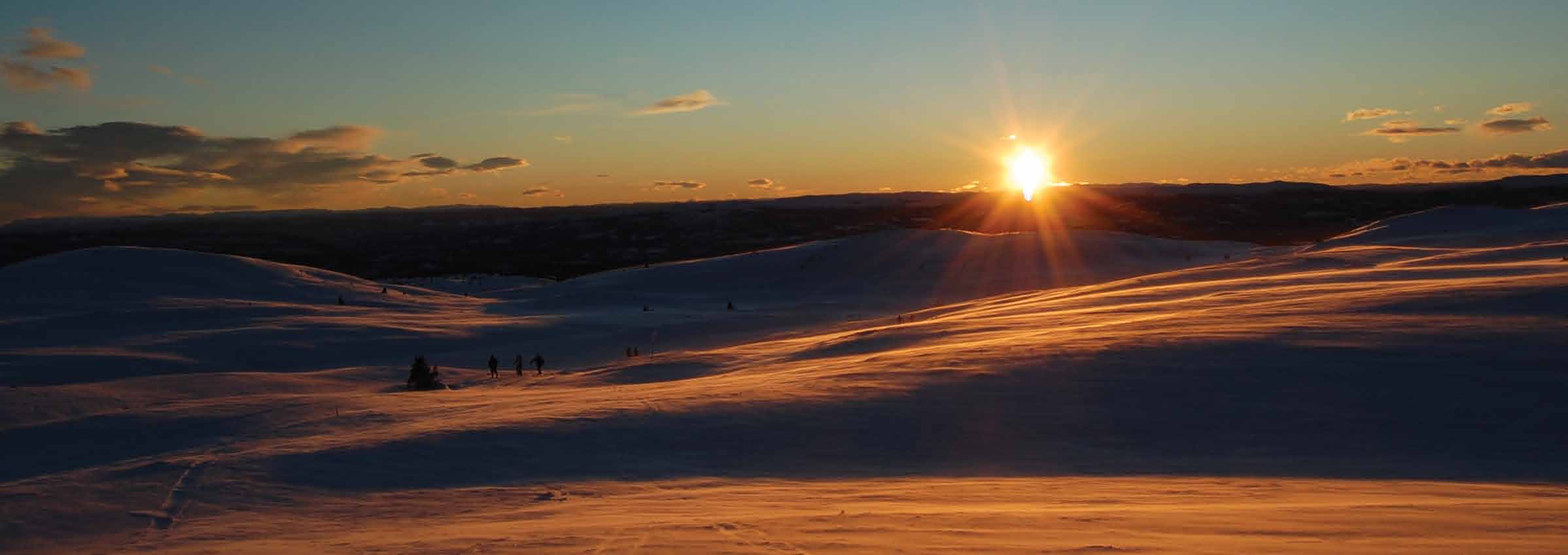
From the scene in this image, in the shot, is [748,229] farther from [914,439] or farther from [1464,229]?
[914,439]

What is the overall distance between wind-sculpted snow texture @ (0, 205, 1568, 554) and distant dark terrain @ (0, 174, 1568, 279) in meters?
40.1

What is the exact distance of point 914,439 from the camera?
9.96 m

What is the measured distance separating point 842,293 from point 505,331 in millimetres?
12622

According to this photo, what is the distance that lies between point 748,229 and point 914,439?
277ft

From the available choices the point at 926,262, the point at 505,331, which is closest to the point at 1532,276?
the point at 505,331

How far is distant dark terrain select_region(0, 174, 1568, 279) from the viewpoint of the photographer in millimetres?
71438

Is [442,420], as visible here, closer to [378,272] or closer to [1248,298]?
A: [1248,298]

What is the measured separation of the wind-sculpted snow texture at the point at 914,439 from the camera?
6496 millimetres

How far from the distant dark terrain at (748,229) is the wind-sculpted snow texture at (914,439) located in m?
40.1

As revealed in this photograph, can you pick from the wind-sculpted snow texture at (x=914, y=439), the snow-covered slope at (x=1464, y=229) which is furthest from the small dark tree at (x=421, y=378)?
the snow-covered slope at (x=1464, y=229)

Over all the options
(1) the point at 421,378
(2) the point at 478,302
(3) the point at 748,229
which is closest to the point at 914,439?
(1) the point at 421,378

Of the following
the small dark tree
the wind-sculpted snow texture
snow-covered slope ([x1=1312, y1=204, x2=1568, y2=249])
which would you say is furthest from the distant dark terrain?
the wind-sculpted snow texture

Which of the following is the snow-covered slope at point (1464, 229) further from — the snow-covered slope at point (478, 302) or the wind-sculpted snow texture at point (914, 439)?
the wind-sculpted snow texture at point (914, 439)

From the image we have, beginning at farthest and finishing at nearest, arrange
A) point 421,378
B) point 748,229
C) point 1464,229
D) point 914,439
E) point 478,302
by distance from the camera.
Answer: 1. point 748,229
2. point 478,302
3. point 1464,229
4. point 421,378
5. point 914,439
